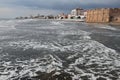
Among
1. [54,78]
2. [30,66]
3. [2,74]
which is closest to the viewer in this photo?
[54,78]

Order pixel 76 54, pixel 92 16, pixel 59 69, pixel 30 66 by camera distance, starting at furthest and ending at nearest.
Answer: pixel 92 16 < pixel 76 54 < pixel 30 66 < pixel 59 69

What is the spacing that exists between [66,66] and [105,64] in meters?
2.29

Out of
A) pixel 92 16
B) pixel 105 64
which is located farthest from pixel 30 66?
pixel 92 16

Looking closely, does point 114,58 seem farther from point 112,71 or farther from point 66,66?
point 66,66

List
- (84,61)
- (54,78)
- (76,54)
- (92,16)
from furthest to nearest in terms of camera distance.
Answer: (92,16) < (76,54) < (84,61) < (54,78)

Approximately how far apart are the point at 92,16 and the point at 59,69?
222 ft

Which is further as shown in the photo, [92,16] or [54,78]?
[92,16]

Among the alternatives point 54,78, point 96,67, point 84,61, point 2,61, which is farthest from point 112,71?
point 2,61

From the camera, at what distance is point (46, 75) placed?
8602mm

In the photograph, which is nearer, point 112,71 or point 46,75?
point 46,75

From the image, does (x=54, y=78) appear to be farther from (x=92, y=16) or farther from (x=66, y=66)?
(x=92, y=16)

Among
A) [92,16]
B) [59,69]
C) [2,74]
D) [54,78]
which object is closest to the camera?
[54,78]

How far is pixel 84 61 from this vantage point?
11195 mm

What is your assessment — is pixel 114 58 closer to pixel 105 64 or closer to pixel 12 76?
pixel 105 64
